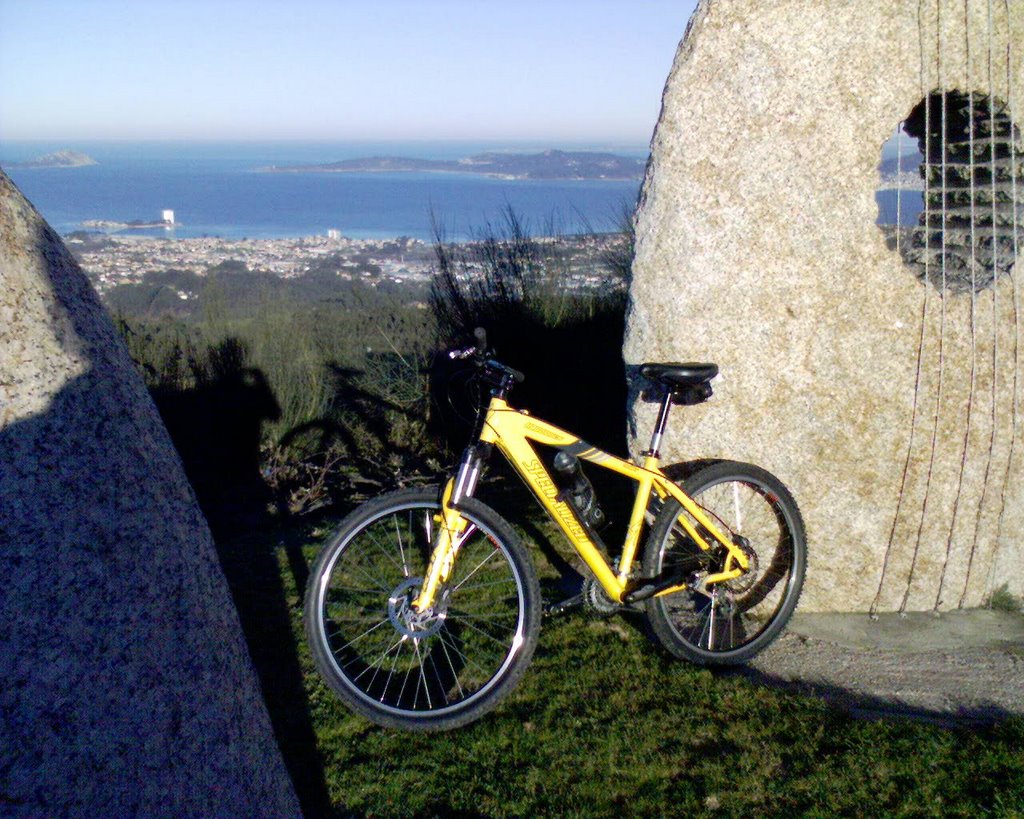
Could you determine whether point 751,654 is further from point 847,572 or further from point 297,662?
point 297,662

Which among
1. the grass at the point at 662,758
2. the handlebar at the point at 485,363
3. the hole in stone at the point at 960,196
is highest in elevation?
the hole in stone at the point at 960,196

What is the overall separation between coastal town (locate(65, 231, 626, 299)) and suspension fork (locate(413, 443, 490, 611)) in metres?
5.39

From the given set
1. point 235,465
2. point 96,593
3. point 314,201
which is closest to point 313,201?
point 314,201

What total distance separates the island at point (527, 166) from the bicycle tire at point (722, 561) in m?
6.35

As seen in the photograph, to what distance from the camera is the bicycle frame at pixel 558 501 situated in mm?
3400

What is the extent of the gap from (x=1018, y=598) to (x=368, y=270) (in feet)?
30.6

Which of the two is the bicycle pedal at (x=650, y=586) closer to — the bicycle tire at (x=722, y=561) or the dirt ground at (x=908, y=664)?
the bicycle tire at (x=722, y=561)

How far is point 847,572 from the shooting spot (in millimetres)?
4297

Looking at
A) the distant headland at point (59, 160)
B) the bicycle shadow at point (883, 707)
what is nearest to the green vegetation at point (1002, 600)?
the bicycle shadow at point (883, 707)

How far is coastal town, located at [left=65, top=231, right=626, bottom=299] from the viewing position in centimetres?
893

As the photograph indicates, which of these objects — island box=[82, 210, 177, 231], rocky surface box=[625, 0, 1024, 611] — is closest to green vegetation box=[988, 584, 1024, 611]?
rocky surface box=[625, 0, 1024, 611]

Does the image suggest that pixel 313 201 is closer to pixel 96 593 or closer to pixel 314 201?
pixel 314 201

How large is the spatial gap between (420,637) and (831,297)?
7.36ft

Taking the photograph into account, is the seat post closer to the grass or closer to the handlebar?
the handlebar
